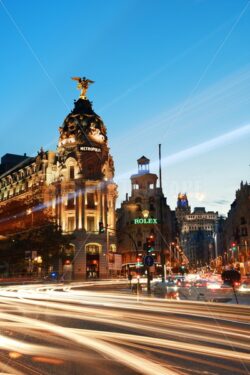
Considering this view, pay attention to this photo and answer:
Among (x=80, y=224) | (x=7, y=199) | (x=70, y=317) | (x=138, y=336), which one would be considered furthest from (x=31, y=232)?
(x=138, y=336)

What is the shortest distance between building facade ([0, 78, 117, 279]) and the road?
57.2 m

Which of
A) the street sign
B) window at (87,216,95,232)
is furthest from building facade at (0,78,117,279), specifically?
the street sign

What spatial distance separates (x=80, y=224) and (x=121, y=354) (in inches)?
2562

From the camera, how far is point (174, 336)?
32.7 ft

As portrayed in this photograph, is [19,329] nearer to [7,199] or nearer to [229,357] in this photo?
[229,357]

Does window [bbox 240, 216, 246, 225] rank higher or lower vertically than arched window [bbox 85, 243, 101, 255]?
higher

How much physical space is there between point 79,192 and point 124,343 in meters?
65.9

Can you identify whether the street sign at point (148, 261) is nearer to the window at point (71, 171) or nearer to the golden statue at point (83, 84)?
the window at point (71, 171)

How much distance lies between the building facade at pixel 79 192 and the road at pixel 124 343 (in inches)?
2250

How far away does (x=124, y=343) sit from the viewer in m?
8.93

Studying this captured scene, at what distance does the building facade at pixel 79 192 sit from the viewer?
7138cm

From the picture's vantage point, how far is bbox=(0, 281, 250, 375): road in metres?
7.01

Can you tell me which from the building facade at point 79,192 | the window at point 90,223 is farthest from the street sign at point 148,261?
the window at point 90,223

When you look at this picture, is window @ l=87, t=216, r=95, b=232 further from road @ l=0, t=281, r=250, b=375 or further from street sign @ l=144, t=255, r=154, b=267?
road @ l=0, t=281, r=250, b=375
